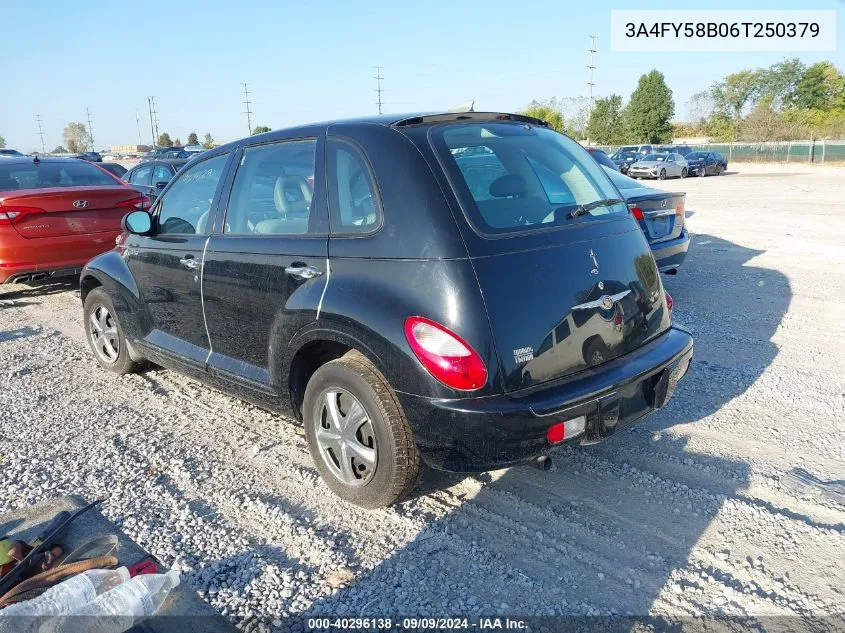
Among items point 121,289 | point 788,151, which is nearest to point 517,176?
point 121,289

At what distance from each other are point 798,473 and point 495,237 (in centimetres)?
215

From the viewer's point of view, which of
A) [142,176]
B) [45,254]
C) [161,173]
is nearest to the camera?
[45,254]

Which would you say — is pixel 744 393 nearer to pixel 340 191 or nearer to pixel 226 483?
pixel 340 191

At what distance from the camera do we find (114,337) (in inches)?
209

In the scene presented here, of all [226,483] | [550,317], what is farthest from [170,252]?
[550,317]

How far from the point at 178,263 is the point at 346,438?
1.84m

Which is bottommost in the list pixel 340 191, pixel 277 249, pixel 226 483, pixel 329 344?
pixel 226 483

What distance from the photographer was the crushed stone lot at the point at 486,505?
2639mm

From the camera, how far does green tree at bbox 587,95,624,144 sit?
7356 centimetres

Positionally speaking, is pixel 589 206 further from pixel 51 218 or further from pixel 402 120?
pixel 51 218

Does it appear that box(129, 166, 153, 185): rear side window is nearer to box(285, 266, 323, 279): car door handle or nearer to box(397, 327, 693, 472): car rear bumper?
box(285, 266, 323, 279): car door handle

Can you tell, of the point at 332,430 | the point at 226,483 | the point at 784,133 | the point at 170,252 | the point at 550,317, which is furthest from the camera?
the point at 784,133

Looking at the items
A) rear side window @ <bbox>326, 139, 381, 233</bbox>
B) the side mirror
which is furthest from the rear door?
the side mirror

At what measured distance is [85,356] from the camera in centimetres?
593
